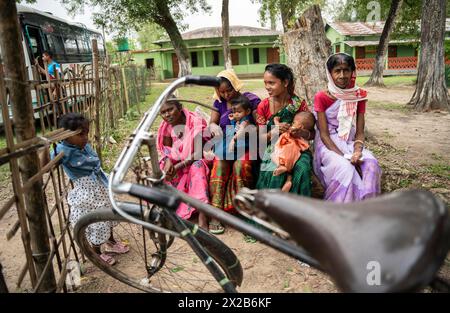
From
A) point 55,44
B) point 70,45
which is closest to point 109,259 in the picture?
point 55,44

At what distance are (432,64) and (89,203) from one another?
10850 millimetres

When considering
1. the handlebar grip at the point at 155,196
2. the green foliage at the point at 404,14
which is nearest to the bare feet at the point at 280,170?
the handlebar grip at the point at 155,196

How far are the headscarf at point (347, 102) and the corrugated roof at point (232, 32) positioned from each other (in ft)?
89.6

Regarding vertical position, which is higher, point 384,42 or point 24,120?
point 384,42

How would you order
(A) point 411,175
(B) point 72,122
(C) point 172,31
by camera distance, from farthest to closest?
(C) point 172,31, (A) point 411,175, (B) point 72,122

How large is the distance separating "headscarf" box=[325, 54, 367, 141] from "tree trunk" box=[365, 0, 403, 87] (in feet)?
51.3

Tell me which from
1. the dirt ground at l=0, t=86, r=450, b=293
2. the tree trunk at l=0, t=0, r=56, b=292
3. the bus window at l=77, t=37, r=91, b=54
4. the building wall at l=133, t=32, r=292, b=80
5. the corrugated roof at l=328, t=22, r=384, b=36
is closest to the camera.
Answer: the tree trunk at l=0, t=0, r=56, b=292

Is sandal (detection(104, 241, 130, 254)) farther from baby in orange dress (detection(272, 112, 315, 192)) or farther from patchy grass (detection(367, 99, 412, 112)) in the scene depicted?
patchy grass (detection(367, 99, 412, 112))

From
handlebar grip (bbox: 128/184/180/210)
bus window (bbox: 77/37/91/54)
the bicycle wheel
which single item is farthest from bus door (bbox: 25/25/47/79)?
handlebar grip (bbox: 128/184/180/210)

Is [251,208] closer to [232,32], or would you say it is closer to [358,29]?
[232,32]

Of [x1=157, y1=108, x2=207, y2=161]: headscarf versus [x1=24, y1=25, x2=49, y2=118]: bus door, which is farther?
[x1=24, y1=25, x2=49, y2=118]: bus door

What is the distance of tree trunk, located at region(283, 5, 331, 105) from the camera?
176 inches

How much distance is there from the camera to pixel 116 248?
3.05 m
